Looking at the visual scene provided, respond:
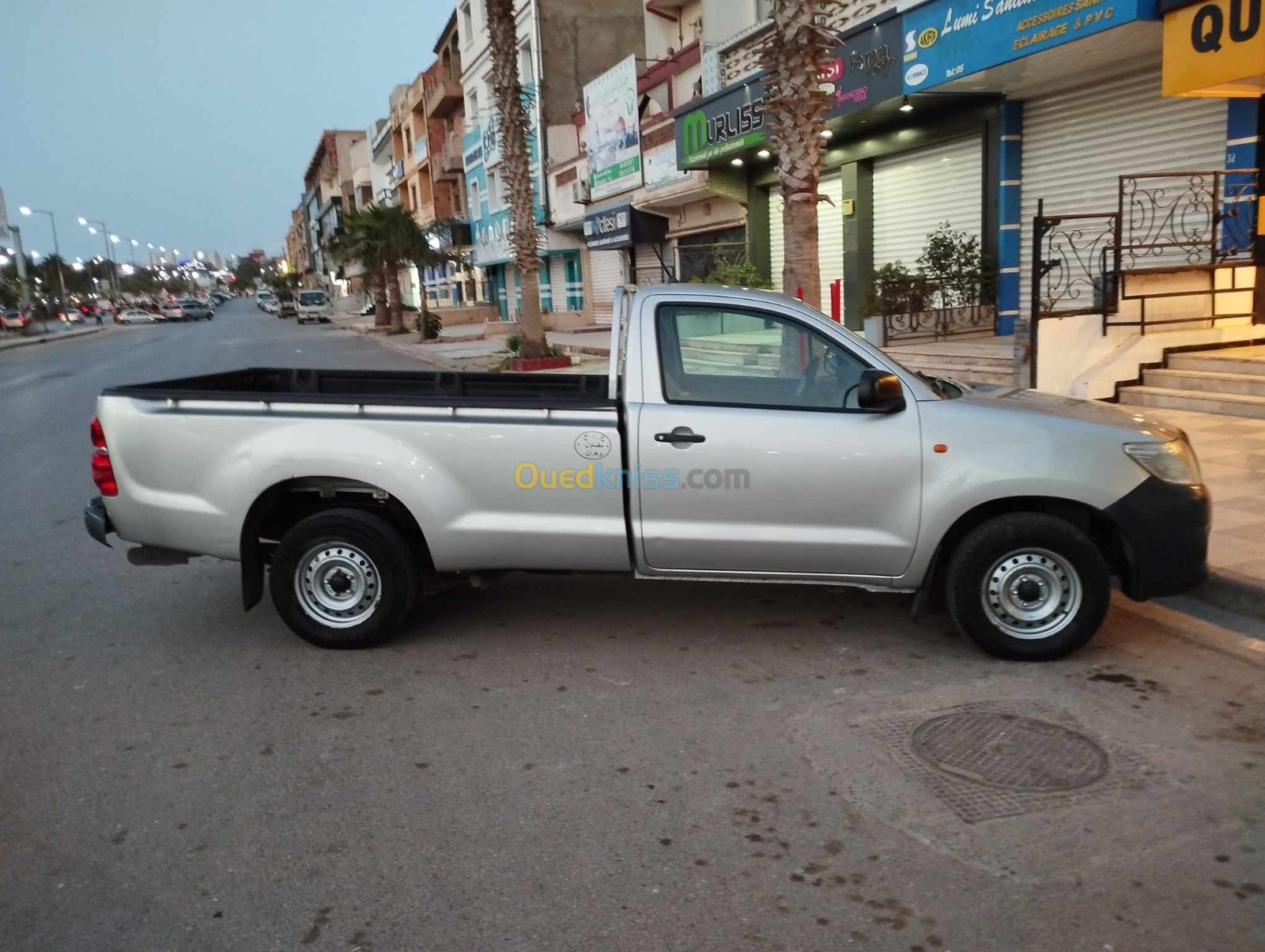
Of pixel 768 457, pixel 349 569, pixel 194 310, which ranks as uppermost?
pixel 194 310

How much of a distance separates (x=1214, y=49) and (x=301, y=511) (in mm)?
9526

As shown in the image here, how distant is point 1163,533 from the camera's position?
16.3ft

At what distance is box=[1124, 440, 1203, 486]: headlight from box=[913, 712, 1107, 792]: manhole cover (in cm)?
141

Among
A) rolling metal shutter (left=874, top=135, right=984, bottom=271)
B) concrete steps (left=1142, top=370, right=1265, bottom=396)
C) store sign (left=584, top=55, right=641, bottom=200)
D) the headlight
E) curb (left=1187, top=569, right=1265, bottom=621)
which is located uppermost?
store sign (left=584, top=55, right=641, bottom=200)

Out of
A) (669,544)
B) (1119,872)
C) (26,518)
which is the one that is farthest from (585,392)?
(26,518)

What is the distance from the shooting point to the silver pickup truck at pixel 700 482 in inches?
196

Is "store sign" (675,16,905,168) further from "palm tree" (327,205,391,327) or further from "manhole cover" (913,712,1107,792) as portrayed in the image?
"palm tree" (327,205,391,327)

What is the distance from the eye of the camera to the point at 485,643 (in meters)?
5.67

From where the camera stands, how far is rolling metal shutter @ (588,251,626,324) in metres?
33.1

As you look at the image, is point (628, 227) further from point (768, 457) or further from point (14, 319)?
point (14, 319)

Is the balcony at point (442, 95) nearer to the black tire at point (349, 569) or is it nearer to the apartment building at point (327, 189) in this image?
the apartment building at point (327, 189)

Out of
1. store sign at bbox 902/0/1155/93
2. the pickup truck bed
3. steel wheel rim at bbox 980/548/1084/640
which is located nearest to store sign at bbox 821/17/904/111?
store sign at bbox 902/0/1155/93

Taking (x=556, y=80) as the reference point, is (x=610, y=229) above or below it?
below

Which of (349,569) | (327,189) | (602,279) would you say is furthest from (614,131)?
(327,189)
